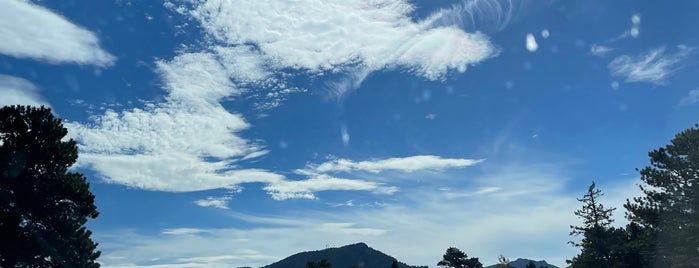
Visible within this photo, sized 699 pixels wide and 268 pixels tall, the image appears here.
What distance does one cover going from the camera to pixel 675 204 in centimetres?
3688

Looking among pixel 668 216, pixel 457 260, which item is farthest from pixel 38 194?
pixel 457 260

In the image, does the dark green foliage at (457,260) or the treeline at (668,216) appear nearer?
the treeline at (668,216)

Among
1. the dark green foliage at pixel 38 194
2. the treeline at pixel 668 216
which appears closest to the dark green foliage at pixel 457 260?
the treeline at pixel 668 216

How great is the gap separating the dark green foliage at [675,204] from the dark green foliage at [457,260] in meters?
35.5

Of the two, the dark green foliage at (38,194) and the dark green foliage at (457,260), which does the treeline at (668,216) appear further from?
the dark green foliage at (38,194)

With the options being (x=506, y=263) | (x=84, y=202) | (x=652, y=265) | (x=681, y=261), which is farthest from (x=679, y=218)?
(x=84, y=202)

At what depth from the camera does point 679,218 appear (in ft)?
119

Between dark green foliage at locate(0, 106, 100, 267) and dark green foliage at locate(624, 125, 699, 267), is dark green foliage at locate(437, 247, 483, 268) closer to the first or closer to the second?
dark green foliage at locate(624, 125, 699, 267)

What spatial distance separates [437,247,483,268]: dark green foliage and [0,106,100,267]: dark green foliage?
189 ft

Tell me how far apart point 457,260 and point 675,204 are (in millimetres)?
40882

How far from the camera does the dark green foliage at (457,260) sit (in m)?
73.7

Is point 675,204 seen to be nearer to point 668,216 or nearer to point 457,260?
point 668,216

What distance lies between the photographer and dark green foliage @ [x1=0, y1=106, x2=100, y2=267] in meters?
24.9

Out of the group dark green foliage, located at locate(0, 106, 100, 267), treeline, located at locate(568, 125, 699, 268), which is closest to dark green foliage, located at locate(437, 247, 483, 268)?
treeline, located at locate(568, 125, 699, 268)
